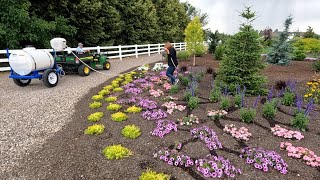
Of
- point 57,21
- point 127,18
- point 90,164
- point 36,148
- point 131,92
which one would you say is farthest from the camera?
point 127,18

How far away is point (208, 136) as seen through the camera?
4.79 metres

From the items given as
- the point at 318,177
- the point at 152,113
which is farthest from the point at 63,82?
the point at 318,177

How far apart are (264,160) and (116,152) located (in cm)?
277

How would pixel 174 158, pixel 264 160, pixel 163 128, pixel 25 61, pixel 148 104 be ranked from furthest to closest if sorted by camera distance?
pixel 25 61
pixel 148 104
pixel 163 128
pixel 174 158
pixel 264 160

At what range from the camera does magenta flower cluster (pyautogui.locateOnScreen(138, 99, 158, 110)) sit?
260 inches

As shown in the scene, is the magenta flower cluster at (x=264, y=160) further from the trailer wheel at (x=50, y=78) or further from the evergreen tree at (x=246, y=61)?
the trailer wheel at (x=50, y=78)

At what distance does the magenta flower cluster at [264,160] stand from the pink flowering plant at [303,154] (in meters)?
0.38

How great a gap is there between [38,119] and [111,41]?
16.6 m

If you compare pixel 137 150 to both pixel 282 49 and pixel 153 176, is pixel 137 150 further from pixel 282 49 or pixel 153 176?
pixel 282 49

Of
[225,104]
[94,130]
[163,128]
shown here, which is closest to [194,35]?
[225,104]

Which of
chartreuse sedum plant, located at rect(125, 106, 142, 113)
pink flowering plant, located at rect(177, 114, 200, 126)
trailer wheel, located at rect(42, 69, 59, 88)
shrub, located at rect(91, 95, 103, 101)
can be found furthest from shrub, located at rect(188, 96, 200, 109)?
trailer wheel, located at rect(42, 69, 59, 88)

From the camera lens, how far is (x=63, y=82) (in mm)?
10016

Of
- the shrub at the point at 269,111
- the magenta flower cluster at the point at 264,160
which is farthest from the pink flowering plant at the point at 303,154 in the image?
the shrub at the point at 269,111

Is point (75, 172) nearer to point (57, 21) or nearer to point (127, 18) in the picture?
point (57, 21)
